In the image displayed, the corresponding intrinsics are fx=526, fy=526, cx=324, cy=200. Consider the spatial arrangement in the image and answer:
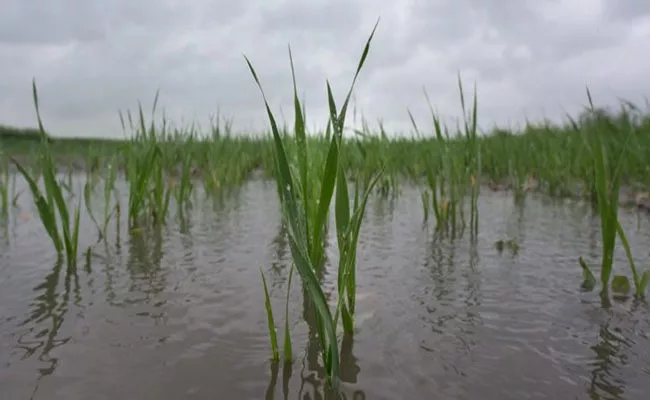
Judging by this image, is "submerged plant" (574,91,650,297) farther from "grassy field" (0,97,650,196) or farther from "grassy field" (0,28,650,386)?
"grassy field" (0,97,650,196)

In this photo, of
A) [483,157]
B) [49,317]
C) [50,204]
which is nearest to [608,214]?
[49,317]

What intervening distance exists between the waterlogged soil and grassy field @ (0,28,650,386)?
10cm

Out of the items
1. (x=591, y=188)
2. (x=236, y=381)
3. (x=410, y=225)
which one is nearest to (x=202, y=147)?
(x=410, y=225)

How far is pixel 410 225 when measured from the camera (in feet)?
9.41

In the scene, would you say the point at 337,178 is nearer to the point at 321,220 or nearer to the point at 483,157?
the point at 321,220

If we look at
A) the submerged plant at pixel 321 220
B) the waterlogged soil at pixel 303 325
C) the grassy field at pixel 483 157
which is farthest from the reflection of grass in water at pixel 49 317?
the grassy field at pixel 483 157

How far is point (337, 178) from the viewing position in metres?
1.13

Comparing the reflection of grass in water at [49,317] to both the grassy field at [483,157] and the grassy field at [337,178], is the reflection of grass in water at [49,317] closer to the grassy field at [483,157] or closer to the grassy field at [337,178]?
the grassy field at [337,178]

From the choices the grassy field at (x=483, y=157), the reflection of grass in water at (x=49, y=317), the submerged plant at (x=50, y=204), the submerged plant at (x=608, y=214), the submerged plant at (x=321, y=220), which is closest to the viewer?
the submerged plant at (x=321, y=220)

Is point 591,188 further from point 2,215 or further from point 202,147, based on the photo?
point 2,215

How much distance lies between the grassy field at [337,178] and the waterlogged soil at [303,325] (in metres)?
0.10

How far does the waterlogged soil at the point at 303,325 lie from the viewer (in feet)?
3.30

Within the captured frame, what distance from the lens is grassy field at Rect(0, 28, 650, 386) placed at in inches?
42.4

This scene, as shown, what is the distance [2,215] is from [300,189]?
245cm
